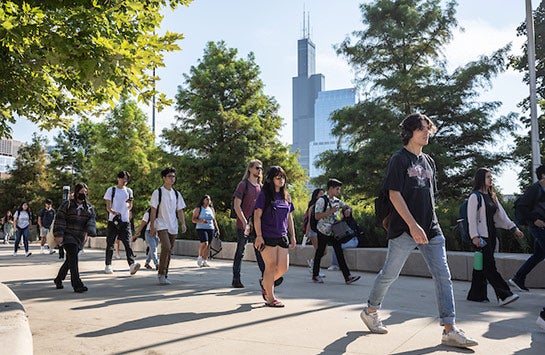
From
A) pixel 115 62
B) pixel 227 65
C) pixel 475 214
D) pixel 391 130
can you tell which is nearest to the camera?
pixel 115 62

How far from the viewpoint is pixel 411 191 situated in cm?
448

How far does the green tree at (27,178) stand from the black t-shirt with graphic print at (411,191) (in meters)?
47.3

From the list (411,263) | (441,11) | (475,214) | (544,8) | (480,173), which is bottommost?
(411,263)

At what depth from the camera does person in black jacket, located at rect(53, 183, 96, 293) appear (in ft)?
23.9

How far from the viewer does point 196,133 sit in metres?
24.6

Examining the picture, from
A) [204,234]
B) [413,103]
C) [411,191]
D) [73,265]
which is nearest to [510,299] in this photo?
[411,191]

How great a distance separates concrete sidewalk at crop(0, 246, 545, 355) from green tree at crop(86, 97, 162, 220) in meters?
23.3

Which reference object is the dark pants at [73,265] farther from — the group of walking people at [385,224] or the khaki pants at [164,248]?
the khaki pants at [164,248]

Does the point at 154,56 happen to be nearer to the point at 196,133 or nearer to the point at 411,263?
the point at 411,263

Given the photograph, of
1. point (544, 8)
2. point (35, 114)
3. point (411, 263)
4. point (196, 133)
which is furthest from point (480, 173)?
point (544, 8)

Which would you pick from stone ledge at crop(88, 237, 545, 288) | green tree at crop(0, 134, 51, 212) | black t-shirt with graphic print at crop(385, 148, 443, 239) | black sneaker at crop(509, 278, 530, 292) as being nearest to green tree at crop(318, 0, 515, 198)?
stone ledge at crop(88, 237, 545, 288)

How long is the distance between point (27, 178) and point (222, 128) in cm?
3226

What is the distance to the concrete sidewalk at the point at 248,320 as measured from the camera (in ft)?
13.9

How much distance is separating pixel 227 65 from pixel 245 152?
5085mm
